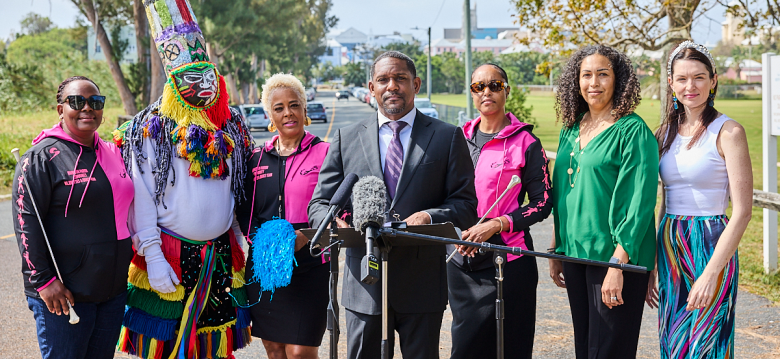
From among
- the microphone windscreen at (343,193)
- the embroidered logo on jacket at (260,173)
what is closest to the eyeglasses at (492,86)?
the embroidered logo on jacket at (260,173)

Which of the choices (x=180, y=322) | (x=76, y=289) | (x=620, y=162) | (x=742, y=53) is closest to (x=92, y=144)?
(x=76, y=289)

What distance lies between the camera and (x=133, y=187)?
11.8ft

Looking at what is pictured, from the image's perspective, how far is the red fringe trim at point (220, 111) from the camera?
13.1ft

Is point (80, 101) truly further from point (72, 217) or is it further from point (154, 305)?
point (154, 305)

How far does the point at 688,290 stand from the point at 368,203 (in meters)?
1.76

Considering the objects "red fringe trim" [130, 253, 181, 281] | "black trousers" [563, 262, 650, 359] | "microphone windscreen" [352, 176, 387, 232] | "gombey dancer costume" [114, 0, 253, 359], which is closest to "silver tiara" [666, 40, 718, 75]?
"black trousers" [563, 262, 650, 359]

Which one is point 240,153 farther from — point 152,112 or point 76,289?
point 76,289

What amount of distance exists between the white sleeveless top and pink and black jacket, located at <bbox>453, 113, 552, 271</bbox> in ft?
2.22

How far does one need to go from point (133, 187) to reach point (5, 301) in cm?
383

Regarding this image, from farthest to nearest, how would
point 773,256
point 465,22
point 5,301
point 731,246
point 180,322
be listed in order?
1. point 465,22
2. point 773,256
3. point 5,301
4. point 180,322
5. point 731,246

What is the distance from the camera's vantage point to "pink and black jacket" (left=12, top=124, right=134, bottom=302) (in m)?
3.29

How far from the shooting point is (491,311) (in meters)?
3.76

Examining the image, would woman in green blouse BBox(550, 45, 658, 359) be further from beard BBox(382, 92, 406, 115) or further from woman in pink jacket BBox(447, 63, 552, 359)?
beard BBox(382, 92, 406, 115)

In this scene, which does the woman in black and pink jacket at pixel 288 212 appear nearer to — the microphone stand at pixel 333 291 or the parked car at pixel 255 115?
the microphone stand at pixel 333 291
